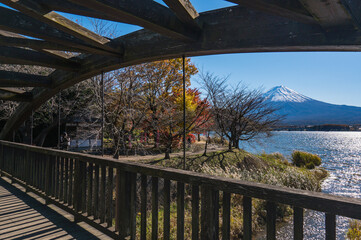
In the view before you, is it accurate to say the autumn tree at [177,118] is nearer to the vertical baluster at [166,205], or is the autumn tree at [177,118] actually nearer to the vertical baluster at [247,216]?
the vertical baluster at [166,205]

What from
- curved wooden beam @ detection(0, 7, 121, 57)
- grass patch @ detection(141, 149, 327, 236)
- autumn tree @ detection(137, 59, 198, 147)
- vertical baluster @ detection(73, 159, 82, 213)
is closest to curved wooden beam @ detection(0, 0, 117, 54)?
curved wooden beam @ detection(0, 7, 121, 57)

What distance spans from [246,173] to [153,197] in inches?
305

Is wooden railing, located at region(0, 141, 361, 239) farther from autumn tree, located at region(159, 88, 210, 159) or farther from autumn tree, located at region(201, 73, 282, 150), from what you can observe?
autumn tree, located at region(201, 73, 282, 150)

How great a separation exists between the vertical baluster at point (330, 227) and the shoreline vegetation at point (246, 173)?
4.40m

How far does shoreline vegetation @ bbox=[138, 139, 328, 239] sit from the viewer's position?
20.0 ft

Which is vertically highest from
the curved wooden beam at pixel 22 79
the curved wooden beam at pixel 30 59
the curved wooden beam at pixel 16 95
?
the curved wooden beam at pixel 30 59

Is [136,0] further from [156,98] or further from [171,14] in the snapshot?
[156,98]

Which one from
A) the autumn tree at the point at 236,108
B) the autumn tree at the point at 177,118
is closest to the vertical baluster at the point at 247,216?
the autumn tree at the point at 177,118

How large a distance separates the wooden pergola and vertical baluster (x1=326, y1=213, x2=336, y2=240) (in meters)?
1.20

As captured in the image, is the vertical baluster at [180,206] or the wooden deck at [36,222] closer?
the vertical baluster at [180,206]

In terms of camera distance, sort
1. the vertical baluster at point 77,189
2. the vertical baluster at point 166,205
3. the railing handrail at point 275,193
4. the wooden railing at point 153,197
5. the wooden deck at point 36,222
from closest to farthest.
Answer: the railing handrail at point 275,193, the wooden railing at point 153,197, the vertical baluster at point 166,205, the wooden deck at point 36,222, the vertical baluster at point 77,189

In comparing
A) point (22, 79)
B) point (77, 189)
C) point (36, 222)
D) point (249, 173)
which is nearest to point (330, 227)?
point (77, 189)

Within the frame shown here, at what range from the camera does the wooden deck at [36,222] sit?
2.44 meters

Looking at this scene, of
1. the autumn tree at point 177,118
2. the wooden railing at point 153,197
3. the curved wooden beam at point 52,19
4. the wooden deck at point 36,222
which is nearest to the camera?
the wooden railing at point 153,197
